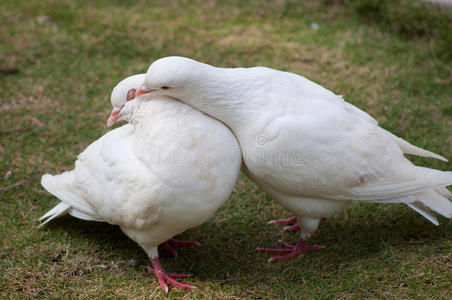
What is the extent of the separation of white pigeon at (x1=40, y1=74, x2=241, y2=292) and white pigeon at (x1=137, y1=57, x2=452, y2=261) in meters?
0.13

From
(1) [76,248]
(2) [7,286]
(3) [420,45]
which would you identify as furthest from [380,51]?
(2) [7,286]

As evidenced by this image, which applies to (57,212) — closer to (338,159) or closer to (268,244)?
(268,244)

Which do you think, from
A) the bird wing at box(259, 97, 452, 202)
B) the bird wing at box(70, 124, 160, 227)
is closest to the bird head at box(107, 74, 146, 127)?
the bird wing at box(70, 124, 160, 227)

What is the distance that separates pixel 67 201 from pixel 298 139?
5.82 ft

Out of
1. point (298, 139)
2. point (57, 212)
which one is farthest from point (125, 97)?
point (298, 139)

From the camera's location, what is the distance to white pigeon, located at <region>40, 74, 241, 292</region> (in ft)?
9.29

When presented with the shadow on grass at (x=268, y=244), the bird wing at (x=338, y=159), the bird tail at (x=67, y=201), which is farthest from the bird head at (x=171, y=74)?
the shadow on grass at (x=268, y=244)

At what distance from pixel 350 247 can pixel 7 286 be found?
250cm

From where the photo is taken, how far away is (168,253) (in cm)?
369

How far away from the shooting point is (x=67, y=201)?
346 centimetres

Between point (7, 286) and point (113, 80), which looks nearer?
point (7, 286)

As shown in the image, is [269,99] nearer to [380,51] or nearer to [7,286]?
[7,286]

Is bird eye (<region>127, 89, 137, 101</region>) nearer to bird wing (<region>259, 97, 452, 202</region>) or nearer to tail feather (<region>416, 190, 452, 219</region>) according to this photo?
bird wing (<region>259, 97, 452, 202</region>)

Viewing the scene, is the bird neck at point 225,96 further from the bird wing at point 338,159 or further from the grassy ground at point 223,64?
the grassy ground at point 223,64
